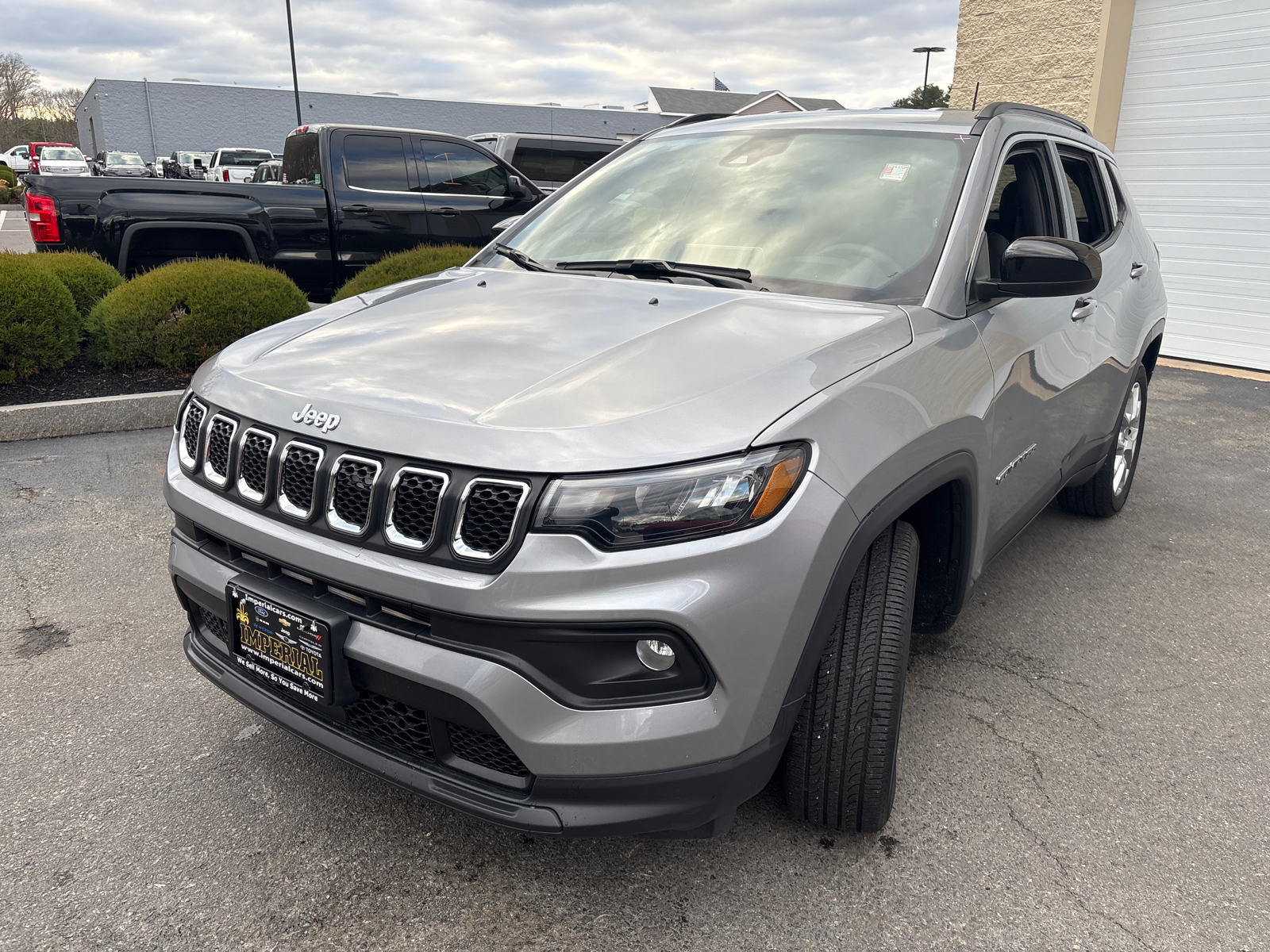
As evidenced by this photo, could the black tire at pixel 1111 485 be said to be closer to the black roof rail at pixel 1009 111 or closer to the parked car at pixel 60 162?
the black roof rail at pixel 1009 111

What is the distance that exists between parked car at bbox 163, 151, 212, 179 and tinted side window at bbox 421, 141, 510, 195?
2628 cm

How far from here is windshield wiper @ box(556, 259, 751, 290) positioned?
2.62 metres

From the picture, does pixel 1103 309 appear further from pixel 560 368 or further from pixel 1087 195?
pixel 560 368

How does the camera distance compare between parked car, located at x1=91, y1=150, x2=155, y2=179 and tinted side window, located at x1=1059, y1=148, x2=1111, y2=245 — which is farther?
parked car, located at x1=91, y1=150, x2=155, y2=179

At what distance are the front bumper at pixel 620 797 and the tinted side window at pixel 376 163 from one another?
26.1 feet

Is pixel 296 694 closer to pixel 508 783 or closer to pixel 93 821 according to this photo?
pixel 508 783

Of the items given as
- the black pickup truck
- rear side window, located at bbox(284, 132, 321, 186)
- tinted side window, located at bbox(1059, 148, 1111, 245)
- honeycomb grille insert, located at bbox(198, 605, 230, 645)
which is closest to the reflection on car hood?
honeycomb grille insert, located at bbox(198, 605, 230, 645)

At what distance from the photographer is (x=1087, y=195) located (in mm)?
3961

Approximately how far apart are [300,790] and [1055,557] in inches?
130

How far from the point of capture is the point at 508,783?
1.83 m

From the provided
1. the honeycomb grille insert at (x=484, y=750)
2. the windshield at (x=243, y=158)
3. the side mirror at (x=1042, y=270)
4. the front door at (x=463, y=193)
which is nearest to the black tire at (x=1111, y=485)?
the side mirror at (x=1042, y=270)

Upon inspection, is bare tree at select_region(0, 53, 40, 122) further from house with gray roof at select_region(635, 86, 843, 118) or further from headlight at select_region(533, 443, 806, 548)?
headlight at select_region(533, 443, 806, 548)

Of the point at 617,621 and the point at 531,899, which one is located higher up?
the point at 617,621

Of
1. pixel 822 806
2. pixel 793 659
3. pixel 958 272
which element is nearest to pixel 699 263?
pixel 958 272
